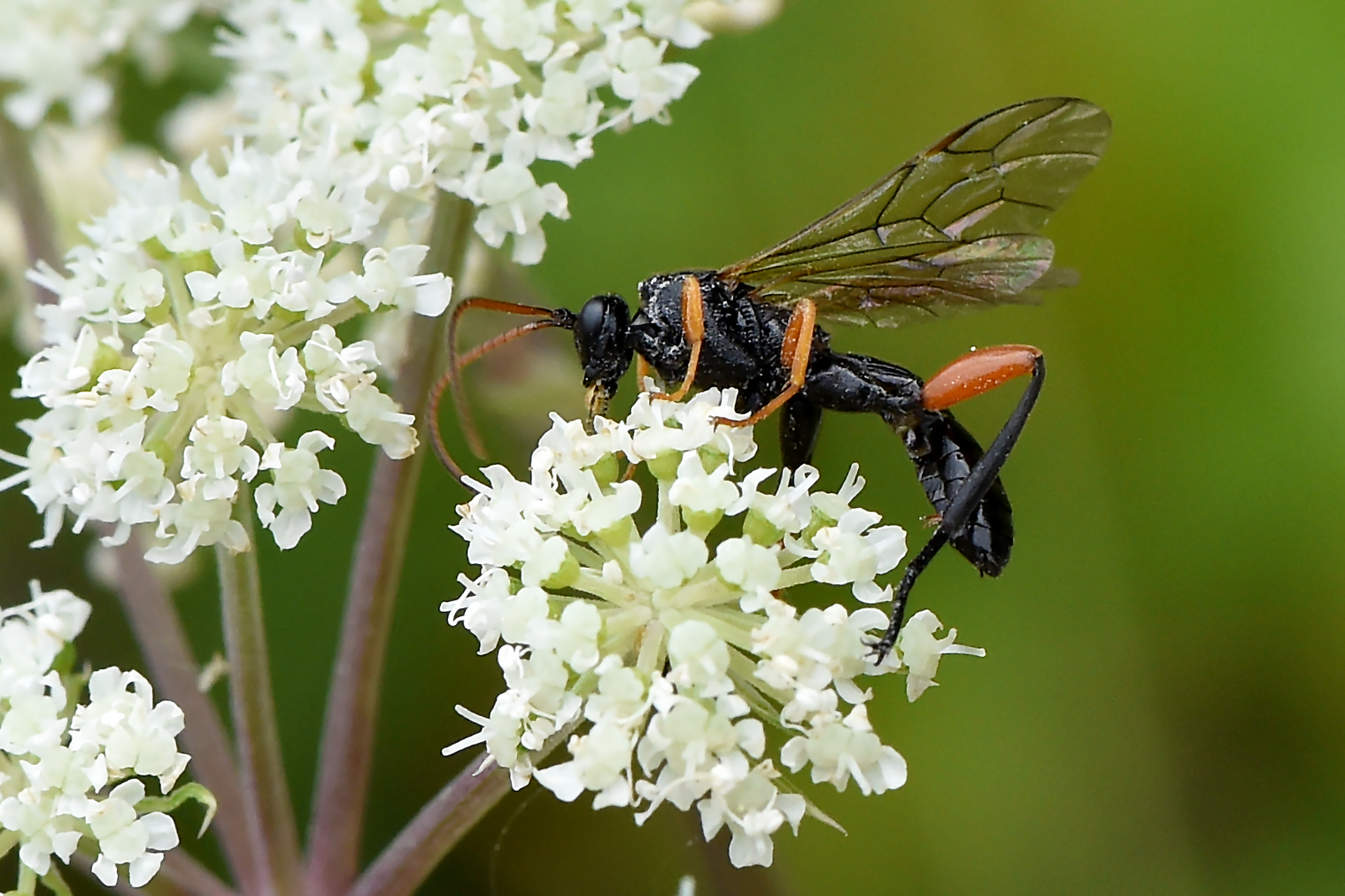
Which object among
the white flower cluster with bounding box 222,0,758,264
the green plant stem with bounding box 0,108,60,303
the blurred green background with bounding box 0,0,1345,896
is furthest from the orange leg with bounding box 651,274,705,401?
the green plant stem with bounding box 0,108,60,303

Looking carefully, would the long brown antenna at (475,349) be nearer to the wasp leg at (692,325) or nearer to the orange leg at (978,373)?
the wasp leg at (692,325)

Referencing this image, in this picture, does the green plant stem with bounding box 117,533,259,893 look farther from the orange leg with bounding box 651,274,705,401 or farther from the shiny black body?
the orange leg with bounding box 651,274,705,401

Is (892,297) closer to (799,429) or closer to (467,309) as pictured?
(799,429)

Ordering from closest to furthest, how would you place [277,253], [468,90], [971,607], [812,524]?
[812,524], [277,253], [468,90], [971,607]

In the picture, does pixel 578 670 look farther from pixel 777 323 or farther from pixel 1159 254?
pixel 1159 254

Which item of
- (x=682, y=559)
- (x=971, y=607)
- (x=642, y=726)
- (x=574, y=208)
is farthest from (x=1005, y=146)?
(x=574, y=208)

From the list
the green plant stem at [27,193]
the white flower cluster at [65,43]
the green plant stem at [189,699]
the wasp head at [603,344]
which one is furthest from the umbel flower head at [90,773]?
the white flower cluster at [65,43]

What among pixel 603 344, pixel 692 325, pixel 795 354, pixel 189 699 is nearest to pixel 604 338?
pixel 603 344
